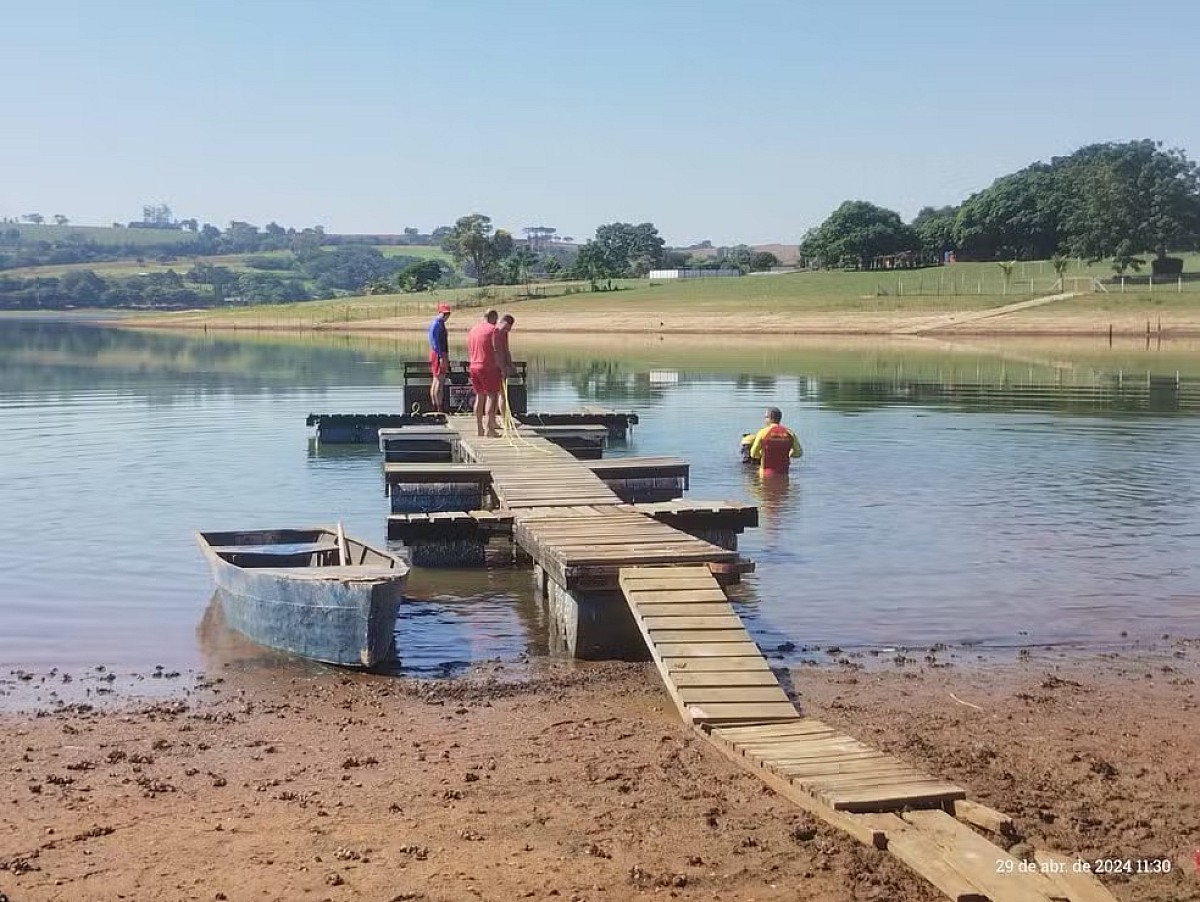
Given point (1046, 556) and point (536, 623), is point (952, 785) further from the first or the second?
point (1046, 556)

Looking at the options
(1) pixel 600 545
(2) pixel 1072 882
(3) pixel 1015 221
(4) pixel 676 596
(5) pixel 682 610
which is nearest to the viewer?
(2) pixel 1072 882

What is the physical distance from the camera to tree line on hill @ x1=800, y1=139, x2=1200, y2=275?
10088 centimetres

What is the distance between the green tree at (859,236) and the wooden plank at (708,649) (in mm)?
122808

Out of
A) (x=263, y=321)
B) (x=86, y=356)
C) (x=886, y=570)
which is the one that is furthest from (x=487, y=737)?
(x=263, y=321)

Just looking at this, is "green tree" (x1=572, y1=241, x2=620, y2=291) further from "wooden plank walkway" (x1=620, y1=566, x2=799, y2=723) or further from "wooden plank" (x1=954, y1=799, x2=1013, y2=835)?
"wooden plank" (x1=954, y1=799, x2=1013, y2=835)

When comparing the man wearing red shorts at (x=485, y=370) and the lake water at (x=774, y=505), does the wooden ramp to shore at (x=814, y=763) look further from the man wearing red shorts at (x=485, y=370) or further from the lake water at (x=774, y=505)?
the man wearing red shorts at (x=485, y=370)

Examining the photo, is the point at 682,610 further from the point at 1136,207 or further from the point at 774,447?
the point at 1136,207

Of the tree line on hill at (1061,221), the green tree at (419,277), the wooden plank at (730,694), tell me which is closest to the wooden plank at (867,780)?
the wooden plank at (730,694)

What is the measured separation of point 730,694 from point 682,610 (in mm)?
1516

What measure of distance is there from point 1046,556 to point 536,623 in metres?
6.44

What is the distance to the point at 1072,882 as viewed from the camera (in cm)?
682

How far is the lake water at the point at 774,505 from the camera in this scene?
44.4 ft

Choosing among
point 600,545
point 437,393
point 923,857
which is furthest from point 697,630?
point 437,393

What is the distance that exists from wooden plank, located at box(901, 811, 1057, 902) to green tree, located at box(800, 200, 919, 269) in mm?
125990
